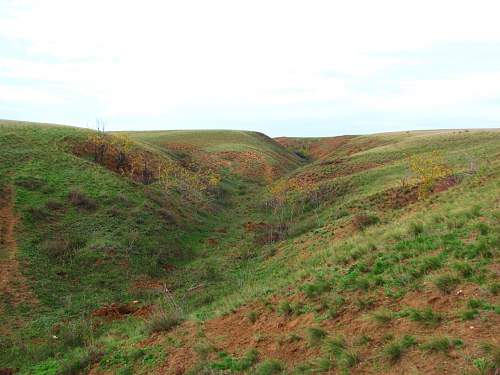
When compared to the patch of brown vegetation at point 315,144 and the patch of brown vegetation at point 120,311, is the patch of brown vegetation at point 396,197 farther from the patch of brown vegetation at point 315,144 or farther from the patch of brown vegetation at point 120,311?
the patch of brown vegetation at point 315,144

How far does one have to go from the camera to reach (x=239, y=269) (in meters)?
22.7

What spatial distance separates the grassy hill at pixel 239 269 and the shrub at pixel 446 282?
4 centimetres

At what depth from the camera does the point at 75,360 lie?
12.3 meters

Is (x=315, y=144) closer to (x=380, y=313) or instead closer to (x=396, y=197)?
(x=396, y=197)

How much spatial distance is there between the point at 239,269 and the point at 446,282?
1489 centimetres

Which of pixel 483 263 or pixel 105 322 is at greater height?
pixel 483 263

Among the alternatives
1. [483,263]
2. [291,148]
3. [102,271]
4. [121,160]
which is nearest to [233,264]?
[102,271]

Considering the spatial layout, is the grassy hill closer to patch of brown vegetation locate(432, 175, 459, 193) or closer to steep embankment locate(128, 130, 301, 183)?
patch of brown vegetation locate(432, 175, 459, 193)

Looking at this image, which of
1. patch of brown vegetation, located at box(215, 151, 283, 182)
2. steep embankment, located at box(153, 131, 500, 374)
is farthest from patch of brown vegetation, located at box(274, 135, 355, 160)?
steep embankment, located at box(153, 131, 500, 374)

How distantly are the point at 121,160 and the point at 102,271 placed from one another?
21.1 meters

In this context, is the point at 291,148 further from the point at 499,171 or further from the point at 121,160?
the point at 499,171

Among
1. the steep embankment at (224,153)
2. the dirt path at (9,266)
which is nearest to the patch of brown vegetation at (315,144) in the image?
the steep embankment at (224,153)

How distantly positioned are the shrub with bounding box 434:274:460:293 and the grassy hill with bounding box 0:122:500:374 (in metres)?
0.04

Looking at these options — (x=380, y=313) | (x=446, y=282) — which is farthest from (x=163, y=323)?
(x=446, y=282)
